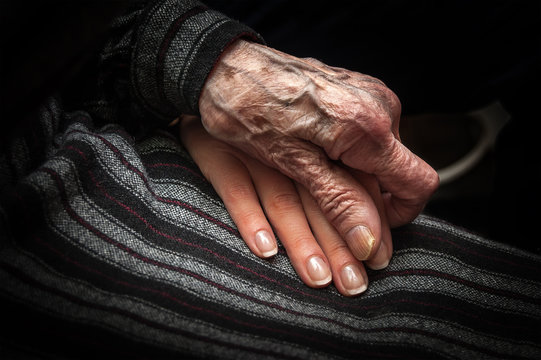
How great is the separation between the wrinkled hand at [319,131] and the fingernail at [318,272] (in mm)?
60

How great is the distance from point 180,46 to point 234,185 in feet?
0.88

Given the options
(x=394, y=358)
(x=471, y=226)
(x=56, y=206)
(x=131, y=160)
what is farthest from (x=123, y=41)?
(x=471, y=226)

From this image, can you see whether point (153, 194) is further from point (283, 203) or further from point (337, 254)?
point (337, 254)

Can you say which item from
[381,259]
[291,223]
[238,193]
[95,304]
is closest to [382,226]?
[381,259]

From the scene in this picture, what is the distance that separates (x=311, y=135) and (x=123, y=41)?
0.41 m

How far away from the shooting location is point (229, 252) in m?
0.66

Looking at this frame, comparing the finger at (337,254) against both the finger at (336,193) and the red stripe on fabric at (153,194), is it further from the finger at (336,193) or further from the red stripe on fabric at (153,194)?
the red stripe on fabric at (153,194)

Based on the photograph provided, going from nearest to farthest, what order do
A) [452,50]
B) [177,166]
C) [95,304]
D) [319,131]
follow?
[95,304], [319,131], [177,166], [452,50]

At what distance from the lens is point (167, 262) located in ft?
1.95

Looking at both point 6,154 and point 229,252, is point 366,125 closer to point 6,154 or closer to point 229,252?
point 229,252

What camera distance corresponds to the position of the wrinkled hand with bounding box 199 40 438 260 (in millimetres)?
635

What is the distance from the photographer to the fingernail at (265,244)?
0.68 m

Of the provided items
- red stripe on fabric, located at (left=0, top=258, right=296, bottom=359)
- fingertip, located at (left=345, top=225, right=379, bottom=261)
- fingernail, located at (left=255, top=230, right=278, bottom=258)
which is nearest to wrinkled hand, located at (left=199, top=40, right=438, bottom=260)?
fingertip, located at (left=345, top=225, right=379, bottom=261)

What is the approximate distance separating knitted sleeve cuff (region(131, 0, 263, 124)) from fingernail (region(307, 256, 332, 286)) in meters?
0.34
